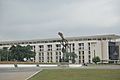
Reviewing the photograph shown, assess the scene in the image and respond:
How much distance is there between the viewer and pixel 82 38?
142 metres

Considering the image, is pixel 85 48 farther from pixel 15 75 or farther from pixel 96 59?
pixel 15 75

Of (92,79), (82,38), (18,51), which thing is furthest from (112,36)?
(92,79)

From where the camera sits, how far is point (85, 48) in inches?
5536

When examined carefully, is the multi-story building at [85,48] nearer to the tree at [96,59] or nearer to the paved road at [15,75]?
the tree at [96,59]

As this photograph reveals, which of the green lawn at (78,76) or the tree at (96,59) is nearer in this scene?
the green lawn at (78,76)

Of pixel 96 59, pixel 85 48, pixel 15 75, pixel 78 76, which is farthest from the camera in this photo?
pixel 85 48

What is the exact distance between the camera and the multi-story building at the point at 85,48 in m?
136

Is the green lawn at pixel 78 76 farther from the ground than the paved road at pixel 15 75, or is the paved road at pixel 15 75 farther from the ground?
the green lawn at pixel 78 76

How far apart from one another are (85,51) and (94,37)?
8283 millimetres

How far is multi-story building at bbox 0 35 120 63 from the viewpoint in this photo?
135625mm

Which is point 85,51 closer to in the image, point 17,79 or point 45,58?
point 45,58

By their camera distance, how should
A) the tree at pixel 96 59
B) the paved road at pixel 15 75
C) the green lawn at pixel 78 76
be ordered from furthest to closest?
the tree at pixel 96 59 < the paved road at pixel 15 75 < the green lawn at pixel 78 76

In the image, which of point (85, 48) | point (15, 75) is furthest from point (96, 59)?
point (15, 75)

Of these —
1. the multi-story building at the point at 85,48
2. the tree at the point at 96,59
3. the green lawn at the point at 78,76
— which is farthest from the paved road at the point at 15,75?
the multi-story building at the point at 85,48
